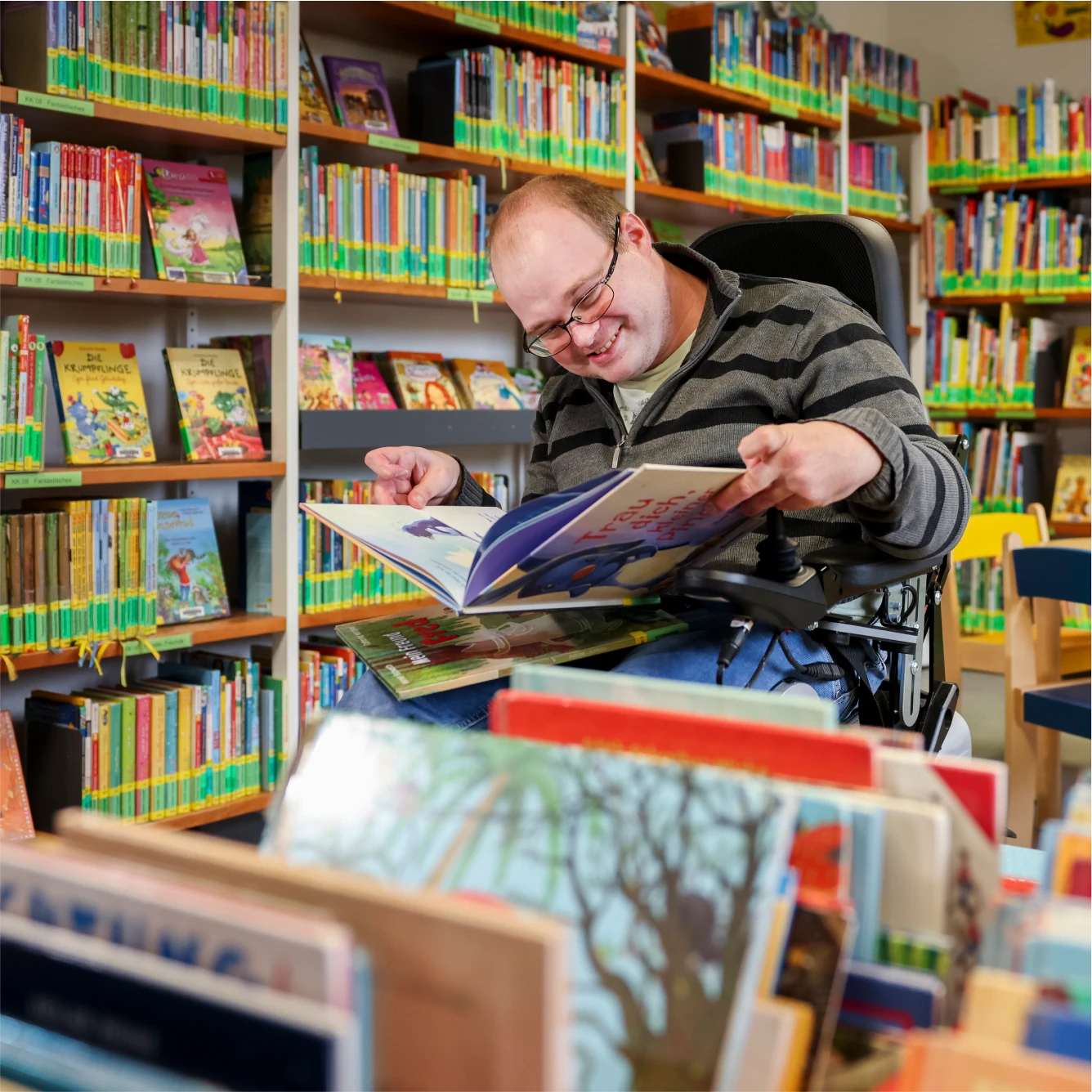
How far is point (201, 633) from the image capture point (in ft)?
8.34

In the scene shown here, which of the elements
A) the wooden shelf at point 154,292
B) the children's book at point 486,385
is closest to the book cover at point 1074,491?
the children's book at point 486,385

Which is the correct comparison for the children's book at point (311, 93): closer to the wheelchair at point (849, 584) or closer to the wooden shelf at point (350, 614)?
the wooden shelf at point (350, 614)

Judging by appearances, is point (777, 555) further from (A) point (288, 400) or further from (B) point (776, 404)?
(A) point (288, 400)

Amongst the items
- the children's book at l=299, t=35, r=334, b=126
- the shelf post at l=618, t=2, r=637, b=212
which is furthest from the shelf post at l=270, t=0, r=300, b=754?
the shelf post at l=618, t=2, r=637, b=212

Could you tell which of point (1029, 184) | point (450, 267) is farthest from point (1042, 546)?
point (1029, 184)

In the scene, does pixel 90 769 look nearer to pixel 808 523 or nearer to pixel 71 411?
pixel 71 411

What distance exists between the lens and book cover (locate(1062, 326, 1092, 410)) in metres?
4.43

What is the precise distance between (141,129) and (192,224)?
0.70 feet

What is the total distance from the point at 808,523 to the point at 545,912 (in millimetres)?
1027

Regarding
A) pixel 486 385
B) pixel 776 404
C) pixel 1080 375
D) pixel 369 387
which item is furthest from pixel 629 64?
pixel 776 404

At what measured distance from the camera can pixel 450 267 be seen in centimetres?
298

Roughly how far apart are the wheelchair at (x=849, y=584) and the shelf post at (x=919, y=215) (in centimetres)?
306

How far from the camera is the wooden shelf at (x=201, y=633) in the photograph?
227 cm

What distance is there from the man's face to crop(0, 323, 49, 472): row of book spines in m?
1.13
